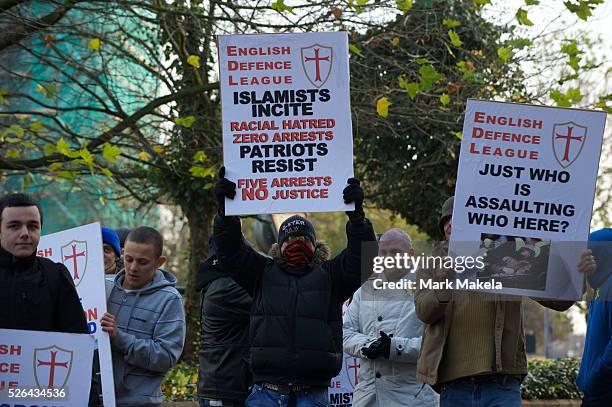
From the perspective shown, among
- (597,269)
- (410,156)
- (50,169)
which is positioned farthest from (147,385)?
(410,156)

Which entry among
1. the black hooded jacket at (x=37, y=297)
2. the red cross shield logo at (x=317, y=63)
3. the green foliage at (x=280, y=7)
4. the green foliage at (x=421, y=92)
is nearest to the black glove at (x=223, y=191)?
the red cross shield logo at (x=317, y=63)

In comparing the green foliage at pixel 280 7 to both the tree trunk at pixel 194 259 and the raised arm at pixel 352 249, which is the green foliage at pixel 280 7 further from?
the tree trunk at pixel 194 259

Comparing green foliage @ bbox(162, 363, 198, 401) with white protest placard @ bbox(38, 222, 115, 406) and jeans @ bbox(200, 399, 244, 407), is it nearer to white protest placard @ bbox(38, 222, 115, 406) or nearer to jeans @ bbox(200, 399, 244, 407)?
jeans @ bbox(200, 399, 244, 407)

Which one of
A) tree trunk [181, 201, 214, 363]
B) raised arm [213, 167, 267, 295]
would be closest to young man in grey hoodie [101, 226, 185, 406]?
raised arm [213, 167, 267, 295]

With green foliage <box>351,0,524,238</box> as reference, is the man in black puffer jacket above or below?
below

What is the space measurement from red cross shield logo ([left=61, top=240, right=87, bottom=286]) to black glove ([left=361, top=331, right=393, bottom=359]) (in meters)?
1.96

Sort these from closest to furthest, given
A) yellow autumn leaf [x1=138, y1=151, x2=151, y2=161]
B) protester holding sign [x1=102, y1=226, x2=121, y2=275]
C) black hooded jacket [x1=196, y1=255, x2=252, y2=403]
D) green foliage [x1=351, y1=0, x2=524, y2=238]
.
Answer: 1. black hooded jacket [x1=196, y1=255, x2=252, y2=403]
2. protester holding sign [x1=102, y1=226, x2=121, y2=275]
3. green foliage [x1=351, y1=0, x2=524, y2=238]
4. yellow autumn leaf [x1=138, y1=151, x2=151, y2=161]

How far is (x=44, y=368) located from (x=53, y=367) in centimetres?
5

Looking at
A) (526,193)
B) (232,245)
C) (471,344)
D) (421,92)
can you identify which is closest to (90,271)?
(232,245)

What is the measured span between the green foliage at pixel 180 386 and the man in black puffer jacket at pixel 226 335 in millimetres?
3293

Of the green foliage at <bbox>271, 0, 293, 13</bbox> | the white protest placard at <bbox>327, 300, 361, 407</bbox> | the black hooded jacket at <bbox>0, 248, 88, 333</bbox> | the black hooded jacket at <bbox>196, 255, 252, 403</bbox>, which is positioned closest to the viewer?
the black hooded jacket at <bbox>0, 248, 88, 333</bbox>

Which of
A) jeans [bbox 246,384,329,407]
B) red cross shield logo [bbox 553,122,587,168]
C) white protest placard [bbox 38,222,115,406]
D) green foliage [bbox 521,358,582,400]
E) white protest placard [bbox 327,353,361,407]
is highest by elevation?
red cross shield logo [bbox 553,122,587,168]

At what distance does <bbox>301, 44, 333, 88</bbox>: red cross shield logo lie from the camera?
707 cm

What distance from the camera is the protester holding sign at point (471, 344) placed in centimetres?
664
